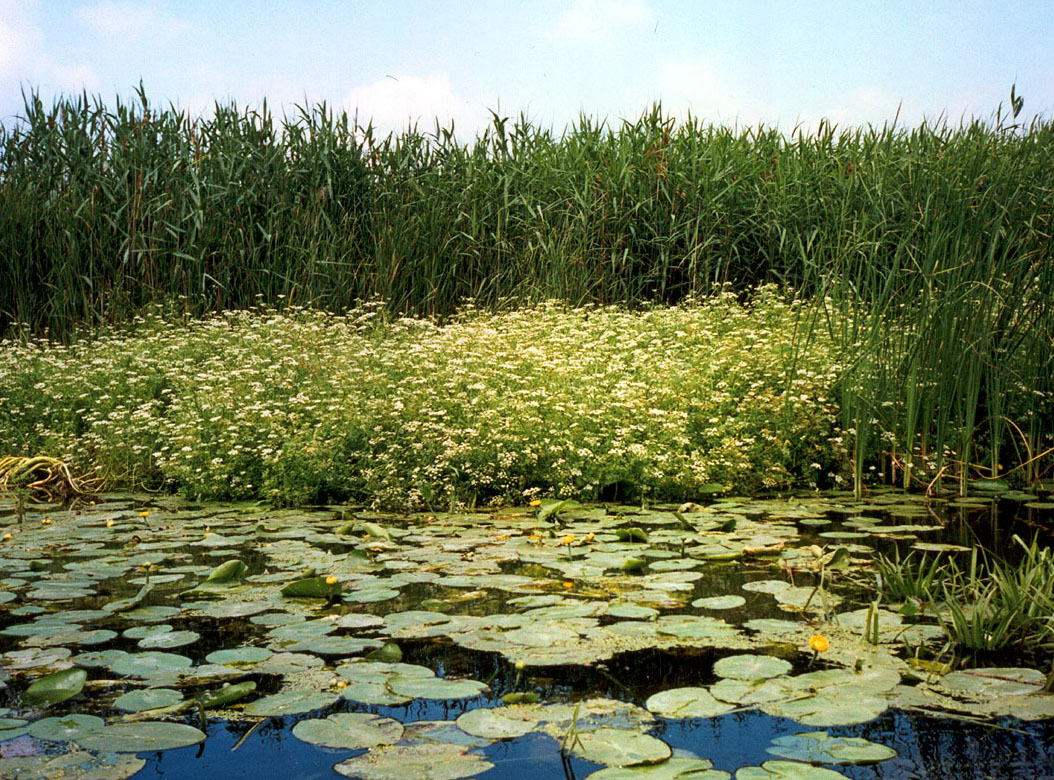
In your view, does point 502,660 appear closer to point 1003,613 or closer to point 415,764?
→ point 415,764

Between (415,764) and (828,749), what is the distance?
2.70ft

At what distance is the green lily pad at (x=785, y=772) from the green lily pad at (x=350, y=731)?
2.32ft

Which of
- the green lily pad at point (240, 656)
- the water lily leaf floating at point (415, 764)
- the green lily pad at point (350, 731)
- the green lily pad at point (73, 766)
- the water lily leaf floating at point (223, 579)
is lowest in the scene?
the green lily pad at point (73, 766)

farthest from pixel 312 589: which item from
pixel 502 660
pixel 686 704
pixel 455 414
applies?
pixel 455 414

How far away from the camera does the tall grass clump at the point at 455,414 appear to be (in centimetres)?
469

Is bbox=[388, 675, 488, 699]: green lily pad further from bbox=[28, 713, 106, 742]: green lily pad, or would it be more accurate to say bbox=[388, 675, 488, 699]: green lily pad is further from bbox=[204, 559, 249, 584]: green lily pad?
bbox=[204, 559, 249, 584]: green lily pad

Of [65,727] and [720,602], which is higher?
[720,602]

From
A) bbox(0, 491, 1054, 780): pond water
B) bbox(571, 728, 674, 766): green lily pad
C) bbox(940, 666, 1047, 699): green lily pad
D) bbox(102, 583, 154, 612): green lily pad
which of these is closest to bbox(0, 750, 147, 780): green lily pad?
bbox(0, 491, 1054, 780): pond water

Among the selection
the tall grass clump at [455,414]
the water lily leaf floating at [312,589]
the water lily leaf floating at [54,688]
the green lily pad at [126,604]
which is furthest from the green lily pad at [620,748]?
the tall grass clump at [455,414]

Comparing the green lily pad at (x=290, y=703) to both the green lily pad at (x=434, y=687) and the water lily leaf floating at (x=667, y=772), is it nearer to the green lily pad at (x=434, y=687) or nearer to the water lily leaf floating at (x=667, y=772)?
the green lily pad at (x=434, y=687)

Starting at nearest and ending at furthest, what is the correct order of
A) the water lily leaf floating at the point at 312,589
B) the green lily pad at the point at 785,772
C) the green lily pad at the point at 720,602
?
1. the green lily pad at the point at 785,772
2. the green lily pad at the point at 720,602
3. the water lily leaf floating at the point at 312,589

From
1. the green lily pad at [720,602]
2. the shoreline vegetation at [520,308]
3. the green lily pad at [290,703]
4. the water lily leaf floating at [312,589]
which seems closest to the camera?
the green lily pad at [290,703]

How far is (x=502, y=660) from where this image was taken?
2387 millimetres

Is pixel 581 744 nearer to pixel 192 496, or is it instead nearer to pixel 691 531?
pixel 691 531
